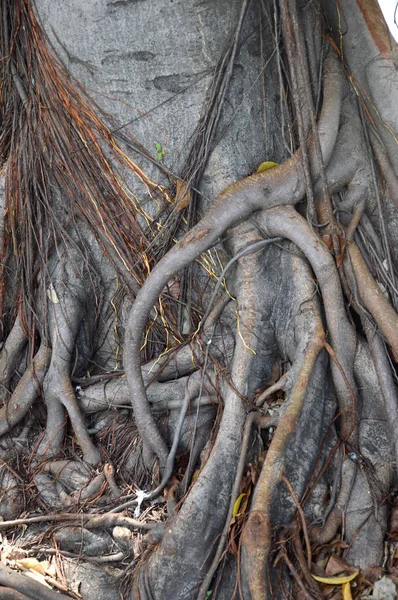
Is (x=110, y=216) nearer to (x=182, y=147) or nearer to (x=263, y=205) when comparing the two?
(x=182, y=147)

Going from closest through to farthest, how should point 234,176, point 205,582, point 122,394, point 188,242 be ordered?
1. point 205,582
2. point 188,242
3. point 234,176
4. point 122,394

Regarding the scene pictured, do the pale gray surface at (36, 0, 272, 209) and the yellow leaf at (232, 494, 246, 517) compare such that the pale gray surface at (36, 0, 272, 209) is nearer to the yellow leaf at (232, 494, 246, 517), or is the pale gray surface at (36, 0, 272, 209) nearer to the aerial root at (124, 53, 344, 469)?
the aerial root at (124, 53, 344, 469)

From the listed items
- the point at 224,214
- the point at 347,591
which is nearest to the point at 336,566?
the point at 347,591

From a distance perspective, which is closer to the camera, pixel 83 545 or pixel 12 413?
pixel 83 545

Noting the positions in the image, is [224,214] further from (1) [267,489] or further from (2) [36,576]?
(2) [36,576]

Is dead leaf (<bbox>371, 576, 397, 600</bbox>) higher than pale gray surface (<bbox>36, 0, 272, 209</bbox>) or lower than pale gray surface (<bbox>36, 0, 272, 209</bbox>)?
lower

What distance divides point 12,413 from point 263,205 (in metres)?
1.74

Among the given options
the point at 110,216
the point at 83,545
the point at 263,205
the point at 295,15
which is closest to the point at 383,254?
the point at 263,205

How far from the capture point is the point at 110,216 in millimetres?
3398

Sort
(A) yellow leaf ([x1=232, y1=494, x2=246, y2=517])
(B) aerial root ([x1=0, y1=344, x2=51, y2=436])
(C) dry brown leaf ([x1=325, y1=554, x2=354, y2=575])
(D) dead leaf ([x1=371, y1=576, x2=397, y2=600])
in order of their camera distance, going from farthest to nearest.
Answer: (B) aerial root ([x1=0, y1=344, x2=51, y2=436]) → (A) yellow leaf ([x1=232, y1=494, x2=246, y2=517]) → (C) dry brown leaf ([x1=325, y1=554, x2=354, y2=575]) → (D) dead leaf ([x1=371, y1=576, x2=397, y2=600])

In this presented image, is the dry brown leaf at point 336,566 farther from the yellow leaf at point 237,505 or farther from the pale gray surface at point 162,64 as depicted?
the pale gray surface at point 162,64

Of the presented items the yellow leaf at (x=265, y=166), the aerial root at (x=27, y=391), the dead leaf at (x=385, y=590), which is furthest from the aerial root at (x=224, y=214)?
the dead leaf at (x=385, y=590)

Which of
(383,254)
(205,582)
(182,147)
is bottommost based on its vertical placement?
(205,582)

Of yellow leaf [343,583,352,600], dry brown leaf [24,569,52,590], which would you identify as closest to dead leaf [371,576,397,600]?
yellow leaf [343,583,352,600]
